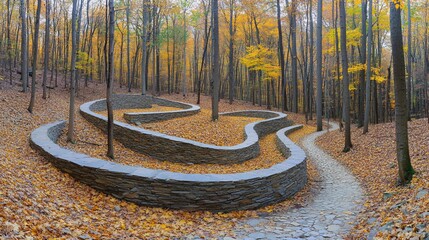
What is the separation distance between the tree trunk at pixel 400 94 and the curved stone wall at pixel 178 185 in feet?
8.96

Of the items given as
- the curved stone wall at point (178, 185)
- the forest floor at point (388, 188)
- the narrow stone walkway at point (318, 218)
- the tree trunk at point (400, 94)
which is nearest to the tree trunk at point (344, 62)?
the forest floor at point (388, 188)

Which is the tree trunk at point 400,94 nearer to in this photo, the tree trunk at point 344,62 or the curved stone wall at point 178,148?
the curved stone wall at point 178,148

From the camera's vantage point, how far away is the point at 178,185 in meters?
5.44

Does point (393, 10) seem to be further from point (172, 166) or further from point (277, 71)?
point (277, 71)

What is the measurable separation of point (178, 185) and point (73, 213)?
1.84 metres

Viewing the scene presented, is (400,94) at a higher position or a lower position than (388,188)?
higher

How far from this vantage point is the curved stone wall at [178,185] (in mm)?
5469

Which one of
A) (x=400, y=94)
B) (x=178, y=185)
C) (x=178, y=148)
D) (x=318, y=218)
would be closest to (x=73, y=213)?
(x=178, y=185)

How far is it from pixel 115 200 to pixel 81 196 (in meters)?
0.64

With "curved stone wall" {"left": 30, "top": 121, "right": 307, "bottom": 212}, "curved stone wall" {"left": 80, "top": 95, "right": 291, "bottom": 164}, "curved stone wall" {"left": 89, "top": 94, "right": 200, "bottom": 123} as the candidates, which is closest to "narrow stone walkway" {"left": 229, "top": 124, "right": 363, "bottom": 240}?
"curved stone wall" {"left": 30, "top": 121, "right": 307, "bottom": 212}

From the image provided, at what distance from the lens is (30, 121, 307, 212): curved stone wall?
17.9 feet

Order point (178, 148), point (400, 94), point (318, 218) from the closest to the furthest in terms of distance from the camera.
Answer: point (318, 218) → point (400, 94) → point (178, 148)

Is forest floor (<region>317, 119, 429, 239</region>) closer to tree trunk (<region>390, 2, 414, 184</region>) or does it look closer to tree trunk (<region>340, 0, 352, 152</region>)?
tree trunk (<region>390, 2, 414, 184</region>)

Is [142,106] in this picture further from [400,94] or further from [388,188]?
[400,94]
